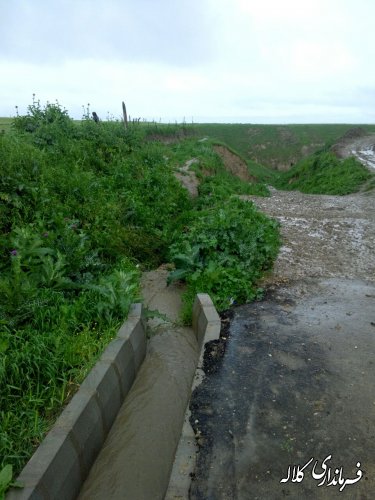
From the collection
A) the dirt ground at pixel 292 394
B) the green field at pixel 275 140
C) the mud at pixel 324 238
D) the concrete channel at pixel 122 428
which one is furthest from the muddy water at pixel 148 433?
the green field at pixel 275 140

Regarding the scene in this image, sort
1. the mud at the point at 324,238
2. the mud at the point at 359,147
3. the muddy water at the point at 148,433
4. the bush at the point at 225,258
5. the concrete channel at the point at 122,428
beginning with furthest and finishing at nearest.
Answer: the mud at the point at 359,147, the mud at the point at 324,238, the bush at the point at 225,258, the muddy water at the point at 148,433, the concrete channel at the point at 122,428

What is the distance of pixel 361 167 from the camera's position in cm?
2005

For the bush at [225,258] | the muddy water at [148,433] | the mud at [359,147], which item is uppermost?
the mud at [359,147]

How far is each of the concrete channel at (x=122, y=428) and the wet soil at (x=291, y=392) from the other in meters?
0.44

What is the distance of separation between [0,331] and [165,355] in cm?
202

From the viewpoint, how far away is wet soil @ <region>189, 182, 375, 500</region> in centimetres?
283

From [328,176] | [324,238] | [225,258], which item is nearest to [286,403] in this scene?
[225,258]

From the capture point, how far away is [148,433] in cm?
364

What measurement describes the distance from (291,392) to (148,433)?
4.82ft

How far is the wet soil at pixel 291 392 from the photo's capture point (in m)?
2.83

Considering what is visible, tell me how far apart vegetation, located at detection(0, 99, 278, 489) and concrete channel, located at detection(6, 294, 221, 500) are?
0.19 m

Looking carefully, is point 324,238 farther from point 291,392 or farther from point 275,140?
point 275,140

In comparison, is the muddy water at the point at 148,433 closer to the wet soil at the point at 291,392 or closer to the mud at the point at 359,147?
the wet soil at the point at 291,392

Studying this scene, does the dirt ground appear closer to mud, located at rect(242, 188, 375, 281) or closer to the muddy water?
mud, located at rect(242, 188, 375, 281)
